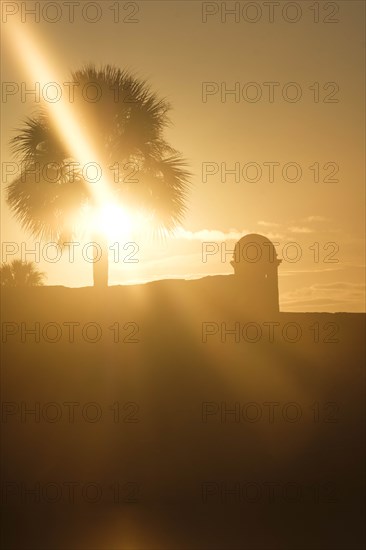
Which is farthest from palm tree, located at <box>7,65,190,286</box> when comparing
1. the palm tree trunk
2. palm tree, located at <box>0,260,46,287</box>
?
palm tree, located at <box>0,260,46,287</box>

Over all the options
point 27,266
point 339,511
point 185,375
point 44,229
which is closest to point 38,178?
point 44,229

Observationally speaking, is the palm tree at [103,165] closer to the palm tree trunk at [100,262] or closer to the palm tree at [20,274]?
the palm tree trunk at [100,262]

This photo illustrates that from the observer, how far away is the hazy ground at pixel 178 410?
15953 mm

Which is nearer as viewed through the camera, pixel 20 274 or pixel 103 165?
pixel 103 165

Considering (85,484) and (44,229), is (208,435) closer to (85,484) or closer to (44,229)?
(85,484)

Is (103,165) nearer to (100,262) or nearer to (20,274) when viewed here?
(100,262)

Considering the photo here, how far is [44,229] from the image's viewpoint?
66.1 feet

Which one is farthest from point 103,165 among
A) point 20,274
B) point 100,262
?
point 20,274

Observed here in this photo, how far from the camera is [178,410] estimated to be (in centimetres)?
1662

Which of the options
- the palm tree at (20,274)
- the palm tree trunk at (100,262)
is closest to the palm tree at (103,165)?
the palm tree trunk at (100,262)

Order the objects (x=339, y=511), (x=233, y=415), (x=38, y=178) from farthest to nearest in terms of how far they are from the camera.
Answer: (x=38, y=178), (x=233, y=415), (x=339, y=511)

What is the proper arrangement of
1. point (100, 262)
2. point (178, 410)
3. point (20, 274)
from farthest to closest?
point (20, 274) < point (100, 262) < point (178, 410)

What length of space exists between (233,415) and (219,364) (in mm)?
985

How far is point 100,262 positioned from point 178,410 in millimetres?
4357
